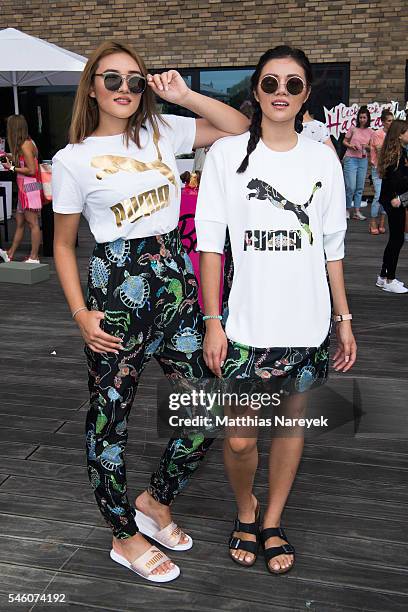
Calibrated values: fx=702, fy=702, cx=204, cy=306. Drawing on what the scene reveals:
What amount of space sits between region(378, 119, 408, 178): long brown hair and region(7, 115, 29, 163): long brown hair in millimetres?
4350

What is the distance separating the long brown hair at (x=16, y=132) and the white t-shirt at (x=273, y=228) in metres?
6.86

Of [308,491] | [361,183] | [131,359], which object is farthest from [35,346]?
[361,183]

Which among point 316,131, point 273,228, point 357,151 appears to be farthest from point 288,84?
point 357,151

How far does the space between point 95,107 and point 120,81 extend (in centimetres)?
15

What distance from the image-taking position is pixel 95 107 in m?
2.46

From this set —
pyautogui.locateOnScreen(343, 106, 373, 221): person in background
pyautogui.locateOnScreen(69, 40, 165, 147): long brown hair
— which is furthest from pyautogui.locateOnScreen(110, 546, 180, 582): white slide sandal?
pyautogui.locateOnScreen(343, 106, 373, 221): person in background

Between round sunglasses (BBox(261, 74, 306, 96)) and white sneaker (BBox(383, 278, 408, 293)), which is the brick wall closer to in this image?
white sneaker (BBox(383, 278, 408, 293))

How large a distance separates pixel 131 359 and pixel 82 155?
725mm

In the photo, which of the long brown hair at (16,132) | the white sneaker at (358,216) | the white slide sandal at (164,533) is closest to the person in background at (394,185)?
the long brown hair at (16,132)

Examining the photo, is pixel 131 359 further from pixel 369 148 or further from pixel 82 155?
pixel 369 148

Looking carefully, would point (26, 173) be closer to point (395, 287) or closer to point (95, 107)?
point (395, 287)

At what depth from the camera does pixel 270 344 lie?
2461 millimetres

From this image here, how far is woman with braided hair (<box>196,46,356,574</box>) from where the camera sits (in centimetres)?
237

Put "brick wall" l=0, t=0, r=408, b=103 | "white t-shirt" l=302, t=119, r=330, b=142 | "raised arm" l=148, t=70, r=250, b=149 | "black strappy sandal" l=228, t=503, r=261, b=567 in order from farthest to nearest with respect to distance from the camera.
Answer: "brick wall" l=0, t=0, r=408, b=103 → "white t-shirt" l=302, t=119, r=330, b=142 → "black strappy sandal" l=228, t=503, r=261, b=567 → "raised arm" l=148, t=70, r=250, b=149
